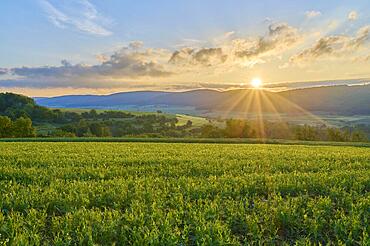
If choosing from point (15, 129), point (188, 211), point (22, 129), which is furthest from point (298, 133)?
point (188, 211)

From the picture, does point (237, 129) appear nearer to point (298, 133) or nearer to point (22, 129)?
point (298, 133)

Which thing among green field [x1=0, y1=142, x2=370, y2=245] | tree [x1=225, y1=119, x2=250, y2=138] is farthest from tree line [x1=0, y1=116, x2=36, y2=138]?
green field [x1=0, y1=142, x2=370, y2=245]

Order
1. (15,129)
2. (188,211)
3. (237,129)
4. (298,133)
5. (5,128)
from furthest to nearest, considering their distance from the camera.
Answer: (237,129) → (298,133) → (15,129) → (5,128) → (188,211)

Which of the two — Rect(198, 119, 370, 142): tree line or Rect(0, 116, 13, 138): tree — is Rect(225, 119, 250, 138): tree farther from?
Rect(0, 116, 13, 138): tree

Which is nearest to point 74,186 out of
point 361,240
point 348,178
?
point 361,240

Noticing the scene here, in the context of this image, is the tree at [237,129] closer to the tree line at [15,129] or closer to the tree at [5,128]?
the tree line at [15,129]

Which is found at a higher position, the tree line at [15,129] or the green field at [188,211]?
the green field at [188,211]

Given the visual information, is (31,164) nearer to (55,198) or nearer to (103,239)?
(55,198)

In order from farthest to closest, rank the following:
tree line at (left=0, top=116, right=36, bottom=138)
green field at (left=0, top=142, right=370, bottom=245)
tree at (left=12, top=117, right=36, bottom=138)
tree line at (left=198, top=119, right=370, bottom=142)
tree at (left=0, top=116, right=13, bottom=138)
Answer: tree line at (left=198, top=119, right=370, bottom=142), tree at (left=12, top=117, right=36, bottom=138), tree line at (left=0, top=116, right=36, bottom=138), tree at (left=0, top=116, right=13, bottom=138), green field at (left=0, top=142, right=370, bottom=245)

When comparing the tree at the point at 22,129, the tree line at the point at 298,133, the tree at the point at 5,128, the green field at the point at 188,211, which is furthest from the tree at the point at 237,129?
the green field at the point at 188,211

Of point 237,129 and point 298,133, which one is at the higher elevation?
point 237,129

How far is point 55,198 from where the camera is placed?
7918 millimetres

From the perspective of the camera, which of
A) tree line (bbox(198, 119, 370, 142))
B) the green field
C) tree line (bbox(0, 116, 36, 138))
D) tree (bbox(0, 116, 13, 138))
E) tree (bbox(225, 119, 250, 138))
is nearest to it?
the green field

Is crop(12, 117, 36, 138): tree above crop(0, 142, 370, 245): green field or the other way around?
the other way around
